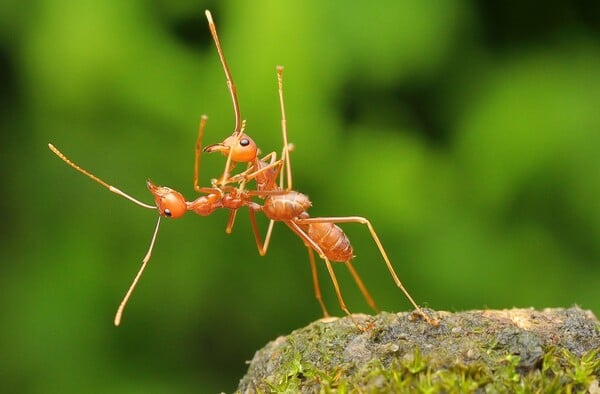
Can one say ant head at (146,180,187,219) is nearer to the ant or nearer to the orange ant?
the ant

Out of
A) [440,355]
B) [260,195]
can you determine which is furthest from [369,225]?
[440,355]

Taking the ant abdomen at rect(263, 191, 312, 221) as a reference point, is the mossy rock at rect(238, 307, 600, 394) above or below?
below

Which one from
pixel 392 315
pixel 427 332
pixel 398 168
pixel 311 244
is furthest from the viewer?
pixel 398 168

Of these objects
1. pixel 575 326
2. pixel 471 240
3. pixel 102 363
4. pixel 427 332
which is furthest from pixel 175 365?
pixel 575 326

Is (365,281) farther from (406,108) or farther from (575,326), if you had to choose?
(575,326)

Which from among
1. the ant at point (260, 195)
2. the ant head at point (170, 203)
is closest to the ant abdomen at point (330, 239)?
the ant at point (260, 195)

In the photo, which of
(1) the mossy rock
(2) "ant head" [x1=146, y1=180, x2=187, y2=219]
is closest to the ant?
(2) "ant head" [x1=146, y1=180, x2=187, y2=219]

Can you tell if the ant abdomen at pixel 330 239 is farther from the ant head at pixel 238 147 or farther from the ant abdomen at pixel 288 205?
the ant head at pixel 238 147
